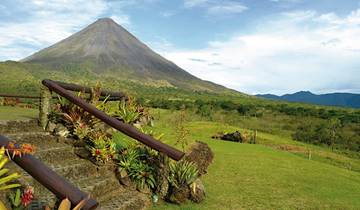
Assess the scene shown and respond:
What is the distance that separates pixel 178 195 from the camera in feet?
24.7

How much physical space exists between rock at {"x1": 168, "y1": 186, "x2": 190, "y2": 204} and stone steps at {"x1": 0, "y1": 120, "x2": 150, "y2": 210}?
20.6 inches

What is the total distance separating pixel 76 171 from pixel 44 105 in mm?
2278

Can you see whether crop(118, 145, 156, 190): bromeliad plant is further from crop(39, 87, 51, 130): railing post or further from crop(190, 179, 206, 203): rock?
crop(39, 87, 51, 130): railing post

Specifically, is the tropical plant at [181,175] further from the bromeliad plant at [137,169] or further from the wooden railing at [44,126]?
the wooden railing at [44,126]

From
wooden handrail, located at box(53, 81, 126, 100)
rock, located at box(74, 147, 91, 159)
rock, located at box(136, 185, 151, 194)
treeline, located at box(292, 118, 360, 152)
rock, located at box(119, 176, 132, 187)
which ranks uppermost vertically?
wooden handrail, located at box(53, 81, 126, 100)

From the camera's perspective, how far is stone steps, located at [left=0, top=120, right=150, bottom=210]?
6488 mm

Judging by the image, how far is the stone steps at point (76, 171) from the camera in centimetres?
649

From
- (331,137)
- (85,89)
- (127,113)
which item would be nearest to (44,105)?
(85,89)

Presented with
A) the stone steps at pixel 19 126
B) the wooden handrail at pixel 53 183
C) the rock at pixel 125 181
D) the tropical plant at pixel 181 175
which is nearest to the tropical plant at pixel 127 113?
the stone steps at pixel 19 126

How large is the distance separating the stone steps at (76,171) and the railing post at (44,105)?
36 centimetres

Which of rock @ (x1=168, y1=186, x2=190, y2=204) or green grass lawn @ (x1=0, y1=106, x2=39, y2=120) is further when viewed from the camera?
green grass lawn @ (x1=0, y1=106, x2=39, y2=120)

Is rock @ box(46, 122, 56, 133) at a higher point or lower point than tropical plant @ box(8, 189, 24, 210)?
higher

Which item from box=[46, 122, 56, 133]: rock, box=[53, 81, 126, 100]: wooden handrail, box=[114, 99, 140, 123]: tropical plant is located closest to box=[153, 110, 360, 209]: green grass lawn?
box=[114, 99, 140, 123]: tropical plant

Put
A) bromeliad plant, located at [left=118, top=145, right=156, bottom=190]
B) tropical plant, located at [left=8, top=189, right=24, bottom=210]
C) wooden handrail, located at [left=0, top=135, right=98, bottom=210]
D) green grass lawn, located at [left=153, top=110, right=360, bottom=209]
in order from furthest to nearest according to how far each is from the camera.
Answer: green grass lawn, located at [left=153, top=110, right=360, bottom=209] < bromeliad plant, located at [left=118, top=145, right=156, bottom=190] < tropical plant, located at [left=8, top=189, right=24, bottom=210] < wooden handrail, located at [left=0, top=135, right=98, bottom=210]
